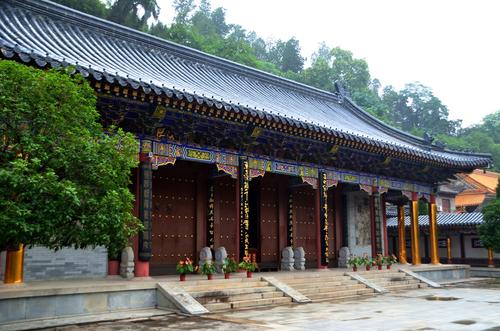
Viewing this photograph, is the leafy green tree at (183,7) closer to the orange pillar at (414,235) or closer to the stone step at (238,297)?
the orange pillar at (414,235)

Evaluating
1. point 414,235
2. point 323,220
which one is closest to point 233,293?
point 323,220

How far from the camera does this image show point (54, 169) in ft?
Answer: 24.1

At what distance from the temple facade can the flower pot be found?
1.21 metres

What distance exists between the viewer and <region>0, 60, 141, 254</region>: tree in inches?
265

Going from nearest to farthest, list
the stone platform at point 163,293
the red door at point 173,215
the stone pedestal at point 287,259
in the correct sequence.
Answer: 1. the stone platform at point 163,293
2. the red door at point 173,215
3. the stone pedestal at point 287,259

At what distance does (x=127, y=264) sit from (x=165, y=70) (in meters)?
6.96

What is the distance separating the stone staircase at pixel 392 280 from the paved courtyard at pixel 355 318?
2.81 m

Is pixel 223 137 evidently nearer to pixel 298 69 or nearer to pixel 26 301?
pixel 26 301

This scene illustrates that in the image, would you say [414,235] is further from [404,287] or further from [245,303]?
[245,303]

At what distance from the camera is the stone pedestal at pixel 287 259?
56.5 ft

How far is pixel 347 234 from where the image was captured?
2034 cm

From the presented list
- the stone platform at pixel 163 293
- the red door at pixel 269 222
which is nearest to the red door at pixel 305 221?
the red door at pixel 269 222

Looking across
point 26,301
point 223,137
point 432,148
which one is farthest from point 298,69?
point 26,301

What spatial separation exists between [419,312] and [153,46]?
12237 mm
